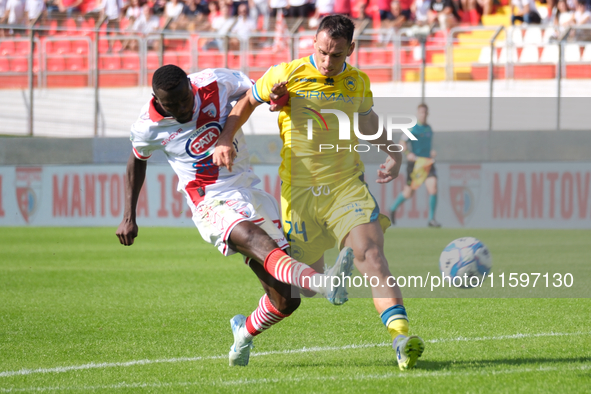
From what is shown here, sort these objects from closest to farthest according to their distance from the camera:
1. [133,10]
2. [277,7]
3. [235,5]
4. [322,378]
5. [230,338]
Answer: [322,378] → [230,338] → [235,5] → [277,7] → [133,10]

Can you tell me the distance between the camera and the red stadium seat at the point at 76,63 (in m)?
16.5

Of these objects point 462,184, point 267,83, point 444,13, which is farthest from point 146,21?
point 267,83

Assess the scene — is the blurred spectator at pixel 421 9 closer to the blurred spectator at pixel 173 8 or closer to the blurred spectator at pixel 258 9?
the blurred spectator at pixel 258 9

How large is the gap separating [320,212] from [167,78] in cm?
131

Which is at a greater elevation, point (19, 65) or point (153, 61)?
point (153, 61)

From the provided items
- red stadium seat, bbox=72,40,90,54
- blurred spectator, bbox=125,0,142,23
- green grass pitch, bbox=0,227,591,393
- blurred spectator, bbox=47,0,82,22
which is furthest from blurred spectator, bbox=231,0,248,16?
green grass pitch, bbox=0,227,591,393

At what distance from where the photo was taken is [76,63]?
16609mm

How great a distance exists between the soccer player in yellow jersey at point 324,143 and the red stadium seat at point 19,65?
513 inches

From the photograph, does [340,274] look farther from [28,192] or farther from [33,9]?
[33,9]

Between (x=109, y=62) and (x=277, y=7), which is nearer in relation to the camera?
(x=109, y=62)

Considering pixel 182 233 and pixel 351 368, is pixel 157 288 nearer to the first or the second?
pixel 351 368

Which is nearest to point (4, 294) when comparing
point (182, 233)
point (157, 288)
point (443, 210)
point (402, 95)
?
point (157, 288)

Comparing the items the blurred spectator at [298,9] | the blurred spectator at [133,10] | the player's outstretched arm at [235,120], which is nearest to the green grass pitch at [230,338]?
the player's outstretched arm at [235,120]

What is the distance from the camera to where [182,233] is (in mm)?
14469
